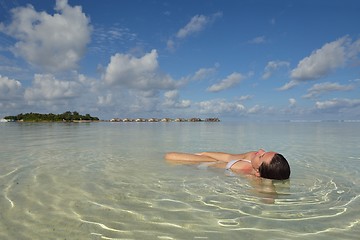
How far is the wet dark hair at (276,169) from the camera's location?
6.09 meters

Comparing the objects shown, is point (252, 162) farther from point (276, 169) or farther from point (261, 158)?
point (276, 169)

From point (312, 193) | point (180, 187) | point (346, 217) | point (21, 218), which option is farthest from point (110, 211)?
point (312, 193)

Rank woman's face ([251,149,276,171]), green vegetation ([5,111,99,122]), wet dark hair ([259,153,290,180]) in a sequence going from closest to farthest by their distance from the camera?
wet dark hair ([259,153,290,180])
woman's face ([251,149,276,171])
green vegetation ([5,111,99,122])

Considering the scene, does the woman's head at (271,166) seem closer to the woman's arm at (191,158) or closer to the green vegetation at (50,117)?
the woman's arm at (191,158)

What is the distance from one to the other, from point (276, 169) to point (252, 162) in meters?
0.79

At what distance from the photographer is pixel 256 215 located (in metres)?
3.68

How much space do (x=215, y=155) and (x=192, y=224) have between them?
5.17 m

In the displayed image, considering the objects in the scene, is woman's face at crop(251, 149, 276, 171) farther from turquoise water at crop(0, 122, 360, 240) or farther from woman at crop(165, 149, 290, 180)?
turquoise water at crop(0, 122, 360, 240)

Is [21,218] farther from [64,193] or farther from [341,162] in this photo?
[341,162]

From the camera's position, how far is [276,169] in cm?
609

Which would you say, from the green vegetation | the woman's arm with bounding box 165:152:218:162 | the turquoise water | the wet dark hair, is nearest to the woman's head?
the wet dark hair

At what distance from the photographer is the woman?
6.12 m

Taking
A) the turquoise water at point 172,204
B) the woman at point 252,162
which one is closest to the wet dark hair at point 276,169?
the woman at point 252,162

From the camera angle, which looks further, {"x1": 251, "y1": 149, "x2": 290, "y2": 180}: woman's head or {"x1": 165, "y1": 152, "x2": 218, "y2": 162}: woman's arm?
{"x1": 165, "y1": 152, "x2": 218, "y2": 162}: woman's arm
